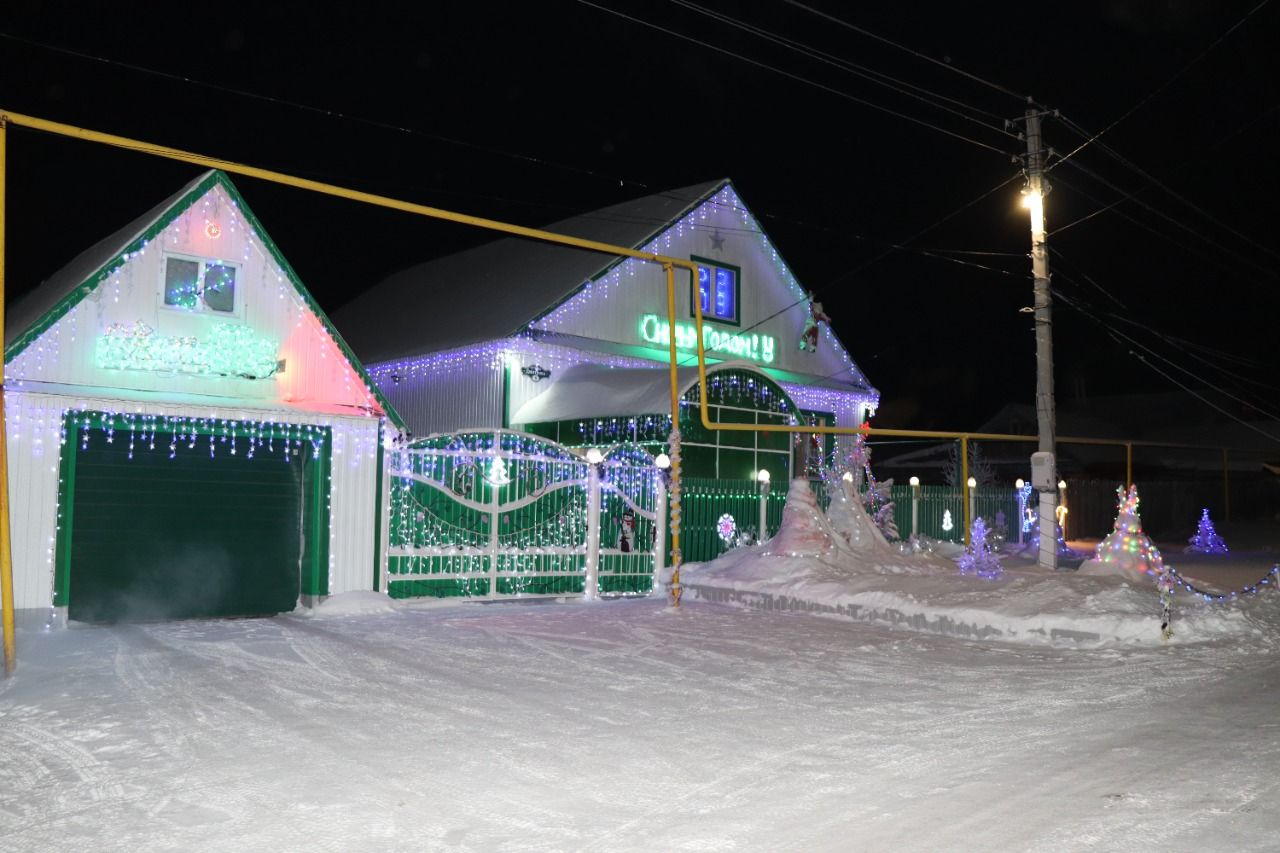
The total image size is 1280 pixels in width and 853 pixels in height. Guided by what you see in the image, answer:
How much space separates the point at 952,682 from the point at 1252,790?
3757 mm

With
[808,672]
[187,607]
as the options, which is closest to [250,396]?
[187,607]

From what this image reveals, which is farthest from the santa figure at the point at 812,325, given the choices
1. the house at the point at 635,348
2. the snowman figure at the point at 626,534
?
the snowman figure at the point at 626,534

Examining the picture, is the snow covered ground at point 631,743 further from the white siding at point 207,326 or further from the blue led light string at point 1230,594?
the white siding at point 207,326

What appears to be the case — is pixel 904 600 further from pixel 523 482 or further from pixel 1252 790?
pixel 1252 790

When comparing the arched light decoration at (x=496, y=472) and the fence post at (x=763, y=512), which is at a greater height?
the arched light decoration at (x=496, y=472)

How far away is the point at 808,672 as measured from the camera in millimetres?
10086

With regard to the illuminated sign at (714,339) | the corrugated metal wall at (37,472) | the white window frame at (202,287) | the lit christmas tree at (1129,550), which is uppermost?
the illuminated sign at (714,339)

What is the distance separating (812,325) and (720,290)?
3461 millimetres

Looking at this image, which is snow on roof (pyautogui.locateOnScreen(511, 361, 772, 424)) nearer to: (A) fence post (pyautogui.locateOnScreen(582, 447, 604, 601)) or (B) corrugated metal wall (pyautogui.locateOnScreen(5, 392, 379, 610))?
(A) fence post (pyautogui.locateOnScreen(582, 447, 604, 601))

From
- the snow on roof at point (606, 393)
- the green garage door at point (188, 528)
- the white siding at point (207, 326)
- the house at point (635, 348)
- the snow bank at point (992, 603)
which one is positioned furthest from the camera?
the house at point (635, 348)

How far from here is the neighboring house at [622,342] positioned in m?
22.4

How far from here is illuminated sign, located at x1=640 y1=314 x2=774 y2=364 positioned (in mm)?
25562

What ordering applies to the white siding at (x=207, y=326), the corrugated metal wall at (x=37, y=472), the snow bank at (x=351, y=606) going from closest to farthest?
the corrugated metal wall at (x=37, y=472)
the white siding at (x=207, y=326)
the snow bank at (x=351, y=606)

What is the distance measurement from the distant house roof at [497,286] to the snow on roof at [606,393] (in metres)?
1.65
